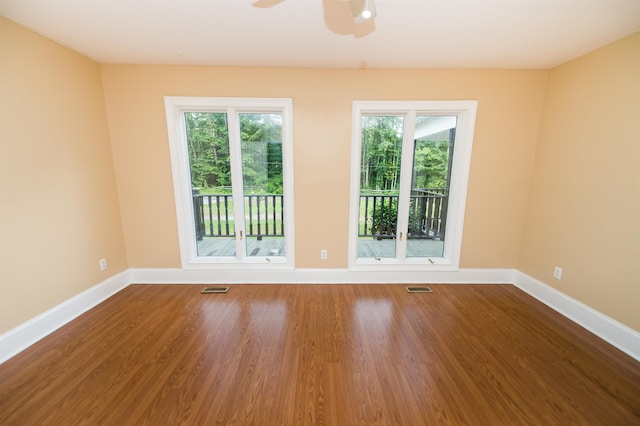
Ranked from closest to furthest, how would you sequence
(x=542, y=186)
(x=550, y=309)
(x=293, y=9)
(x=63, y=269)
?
(x=293, y=9)
(x=63, y=269)
(x=550, y=309)
(x=542, y=186)

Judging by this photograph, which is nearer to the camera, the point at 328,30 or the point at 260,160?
the point at 328,30

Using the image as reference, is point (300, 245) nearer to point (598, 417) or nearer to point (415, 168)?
point (415, 168)

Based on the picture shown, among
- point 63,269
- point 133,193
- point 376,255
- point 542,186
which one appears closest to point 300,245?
point 376,255

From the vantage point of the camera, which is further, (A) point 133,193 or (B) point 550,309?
(A) point 133,193

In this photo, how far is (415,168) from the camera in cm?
278

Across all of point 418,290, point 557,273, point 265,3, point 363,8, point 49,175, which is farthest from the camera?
point 418,290

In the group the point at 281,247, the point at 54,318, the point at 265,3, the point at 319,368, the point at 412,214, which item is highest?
the point at 265,3

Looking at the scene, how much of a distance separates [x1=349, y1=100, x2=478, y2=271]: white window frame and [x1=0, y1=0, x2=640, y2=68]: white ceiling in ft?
1.40

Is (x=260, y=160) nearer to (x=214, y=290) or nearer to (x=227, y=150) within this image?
(x=227, y=150)

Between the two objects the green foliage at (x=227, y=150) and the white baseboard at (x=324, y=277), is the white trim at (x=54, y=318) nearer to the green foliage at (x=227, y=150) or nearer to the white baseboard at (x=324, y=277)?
the white baseboard at (x=324, y=277)

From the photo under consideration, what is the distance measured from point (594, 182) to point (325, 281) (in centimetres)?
283

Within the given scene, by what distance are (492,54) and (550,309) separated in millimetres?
2677

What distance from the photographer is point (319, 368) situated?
1586mm

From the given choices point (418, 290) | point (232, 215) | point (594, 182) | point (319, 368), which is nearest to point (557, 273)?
point (594, 182)
